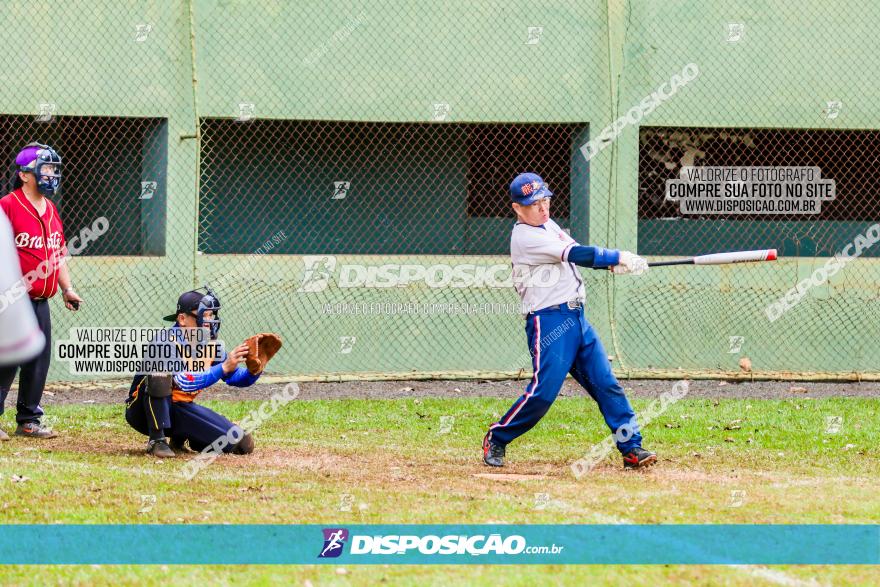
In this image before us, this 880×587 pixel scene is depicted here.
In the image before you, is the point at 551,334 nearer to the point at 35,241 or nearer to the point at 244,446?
the point at 244,446

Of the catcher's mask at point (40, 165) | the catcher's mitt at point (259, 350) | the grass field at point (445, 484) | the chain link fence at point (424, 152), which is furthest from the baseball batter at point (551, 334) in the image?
the chain link fence at point (424, 152)

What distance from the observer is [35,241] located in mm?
8766

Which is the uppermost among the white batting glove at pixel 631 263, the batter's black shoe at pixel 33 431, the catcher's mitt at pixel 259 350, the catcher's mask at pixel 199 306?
the white batting glove at pixel 631 263

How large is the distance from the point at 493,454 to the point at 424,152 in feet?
23.5

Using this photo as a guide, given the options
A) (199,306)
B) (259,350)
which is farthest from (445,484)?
(199,306)

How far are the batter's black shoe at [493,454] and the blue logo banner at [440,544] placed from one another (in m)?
1.97

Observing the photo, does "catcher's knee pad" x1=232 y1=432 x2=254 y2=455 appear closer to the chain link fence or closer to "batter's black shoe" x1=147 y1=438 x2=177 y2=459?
"batter's black shoe" x1=147 y1=438 x2=177 y2=459

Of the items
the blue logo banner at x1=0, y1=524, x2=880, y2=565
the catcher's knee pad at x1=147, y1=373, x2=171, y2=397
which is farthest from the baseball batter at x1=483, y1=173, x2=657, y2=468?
the catcher's knee pad at x1=147, y1=373, x2=171, y2=397

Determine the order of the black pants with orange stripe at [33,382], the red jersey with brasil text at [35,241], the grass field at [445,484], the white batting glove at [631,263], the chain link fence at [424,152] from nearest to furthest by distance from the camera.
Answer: the grass field at [445,484]
the white batting glove at [631,263]
the red jersey with brasil text at [35,241]
the black pants with orange stripe at [33,382]
the chain link fence at [424,152]

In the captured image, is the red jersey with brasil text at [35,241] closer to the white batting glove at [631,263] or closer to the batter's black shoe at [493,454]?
the batter's black shoe at [493,454]

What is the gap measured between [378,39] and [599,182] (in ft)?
9.55

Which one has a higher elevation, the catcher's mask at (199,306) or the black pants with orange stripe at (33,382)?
the catcher's mask at (199,306)

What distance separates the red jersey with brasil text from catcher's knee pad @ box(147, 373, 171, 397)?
4.78 feet

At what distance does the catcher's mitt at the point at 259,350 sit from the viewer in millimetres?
7750
